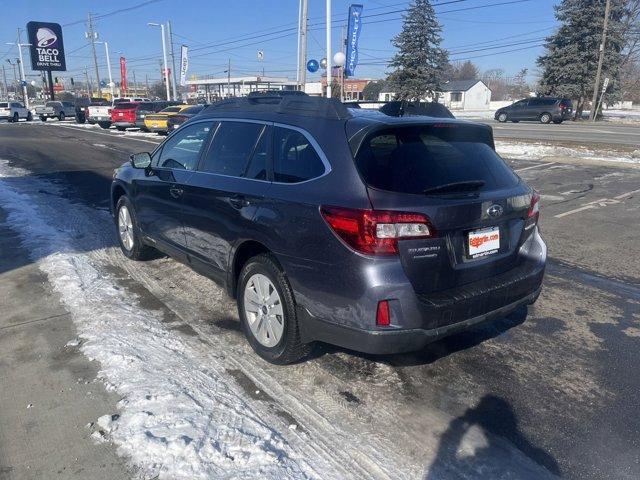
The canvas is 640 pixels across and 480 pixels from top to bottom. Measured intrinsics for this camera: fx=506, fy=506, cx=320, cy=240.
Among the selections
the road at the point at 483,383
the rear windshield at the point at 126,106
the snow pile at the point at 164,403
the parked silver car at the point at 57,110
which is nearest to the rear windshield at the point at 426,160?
the road at the point at 483,383

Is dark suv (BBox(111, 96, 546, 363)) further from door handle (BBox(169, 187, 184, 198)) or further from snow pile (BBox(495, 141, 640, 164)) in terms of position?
snow pile (BBox(495, 141, 640, 164))

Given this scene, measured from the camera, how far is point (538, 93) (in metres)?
43.9

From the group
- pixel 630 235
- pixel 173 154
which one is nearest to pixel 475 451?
pixel 173 154

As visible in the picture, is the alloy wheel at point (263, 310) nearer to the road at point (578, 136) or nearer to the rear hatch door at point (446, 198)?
the rear hatch door at point (446, 198)

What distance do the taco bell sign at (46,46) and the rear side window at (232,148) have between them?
192 feet

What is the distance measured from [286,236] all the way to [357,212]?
0.58 m

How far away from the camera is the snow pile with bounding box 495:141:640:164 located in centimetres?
1480

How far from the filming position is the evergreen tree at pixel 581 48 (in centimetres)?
3984

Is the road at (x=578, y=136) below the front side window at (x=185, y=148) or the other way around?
below

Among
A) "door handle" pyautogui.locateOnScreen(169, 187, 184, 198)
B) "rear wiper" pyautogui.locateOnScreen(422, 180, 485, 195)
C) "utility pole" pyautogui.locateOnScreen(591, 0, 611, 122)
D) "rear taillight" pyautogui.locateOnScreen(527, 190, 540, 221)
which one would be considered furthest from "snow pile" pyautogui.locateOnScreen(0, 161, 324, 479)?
"utility pole" pyautogui.locateOnScreen(591, 0, 611, 122)

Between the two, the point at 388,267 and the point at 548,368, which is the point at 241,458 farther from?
the point at 548,368

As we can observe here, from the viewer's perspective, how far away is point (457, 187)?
3100 millimetres

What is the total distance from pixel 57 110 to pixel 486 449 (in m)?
50.3

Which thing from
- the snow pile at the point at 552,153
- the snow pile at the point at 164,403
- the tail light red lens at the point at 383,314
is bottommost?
the snow pile at the point at 164,403
